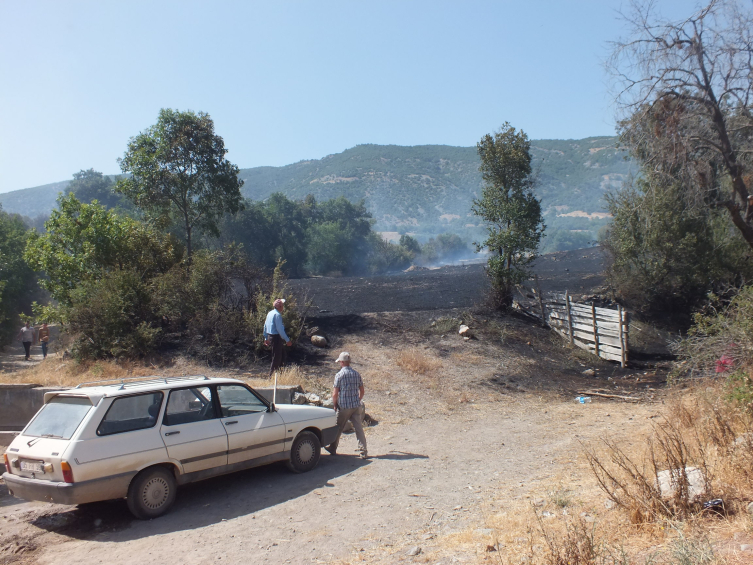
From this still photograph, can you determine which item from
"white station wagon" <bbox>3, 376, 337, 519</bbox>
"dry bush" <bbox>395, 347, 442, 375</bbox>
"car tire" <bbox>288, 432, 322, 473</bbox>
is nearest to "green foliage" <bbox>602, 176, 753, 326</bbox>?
"dry bush" <bbox>395, 347, 442, 375</bbox>

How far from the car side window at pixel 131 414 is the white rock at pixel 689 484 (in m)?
5.53

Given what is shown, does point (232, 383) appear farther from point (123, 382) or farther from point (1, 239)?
point (1, 239)

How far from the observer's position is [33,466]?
250 inches

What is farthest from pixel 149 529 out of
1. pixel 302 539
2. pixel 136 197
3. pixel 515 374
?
pixel 136 197

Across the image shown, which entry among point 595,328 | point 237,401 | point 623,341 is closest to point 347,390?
point 237,401

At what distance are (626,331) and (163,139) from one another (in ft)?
63.7

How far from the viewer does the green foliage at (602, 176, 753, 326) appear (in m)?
22.7

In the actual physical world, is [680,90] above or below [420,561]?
above

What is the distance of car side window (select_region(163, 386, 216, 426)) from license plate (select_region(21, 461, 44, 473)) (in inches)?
52.5

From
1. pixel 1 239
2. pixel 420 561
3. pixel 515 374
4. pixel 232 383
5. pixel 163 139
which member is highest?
pixel 163 139

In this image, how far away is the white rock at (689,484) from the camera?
4.82 metres

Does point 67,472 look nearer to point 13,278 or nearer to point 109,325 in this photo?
point 109,325

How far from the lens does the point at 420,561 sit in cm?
485

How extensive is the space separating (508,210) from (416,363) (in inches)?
421
